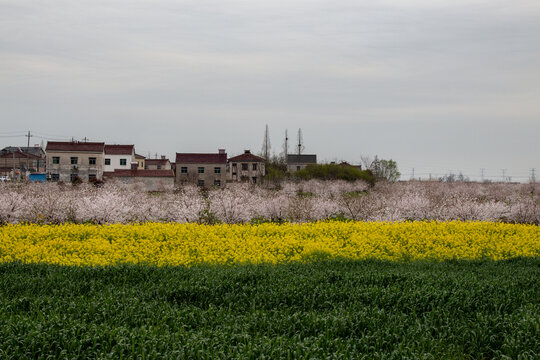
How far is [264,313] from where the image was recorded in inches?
268

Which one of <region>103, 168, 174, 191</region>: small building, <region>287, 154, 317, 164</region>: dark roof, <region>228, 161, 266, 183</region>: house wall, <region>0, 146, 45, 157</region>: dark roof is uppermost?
<region>0, 146, 45, 157</region>: dark roof

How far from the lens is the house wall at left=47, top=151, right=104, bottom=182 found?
213 ft

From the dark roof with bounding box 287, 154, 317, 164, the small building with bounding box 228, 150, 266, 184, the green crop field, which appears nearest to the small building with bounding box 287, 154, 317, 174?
the dark roof with bounding box 287, 154, 317, 164

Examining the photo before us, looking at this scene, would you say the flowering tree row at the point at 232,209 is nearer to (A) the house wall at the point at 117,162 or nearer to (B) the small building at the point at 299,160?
(A) the house wall at the point at 117,162

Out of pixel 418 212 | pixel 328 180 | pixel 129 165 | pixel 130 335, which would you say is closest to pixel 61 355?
pixel 130 335

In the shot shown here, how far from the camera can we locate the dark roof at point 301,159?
87887 mm

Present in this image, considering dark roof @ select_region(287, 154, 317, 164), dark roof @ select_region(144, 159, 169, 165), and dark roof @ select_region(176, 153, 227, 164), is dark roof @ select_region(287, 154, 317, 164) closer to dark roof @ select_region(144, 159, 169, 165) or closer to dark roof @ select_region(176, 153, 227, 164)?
dark roof @ select_region(144, 159, 169, 165)

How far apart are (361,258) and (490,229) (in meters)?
6.80

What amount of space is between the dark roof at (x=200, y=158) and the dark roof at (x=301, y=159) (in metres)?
23.0

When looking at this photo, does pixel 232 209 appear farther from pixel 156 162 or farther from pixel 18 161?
pixel 18 161

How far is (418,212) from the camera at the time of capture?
881 inches

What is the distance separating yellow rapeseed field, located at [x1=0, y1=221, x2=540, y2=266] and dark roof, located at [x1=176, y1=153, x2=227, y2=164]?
50.8 metres

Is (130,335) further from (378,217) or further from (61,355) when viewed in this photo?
(378,217)

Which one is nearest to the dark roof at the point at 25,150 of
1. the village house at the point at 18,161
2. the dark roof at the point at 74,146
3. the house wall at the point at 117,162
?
the village house at the point at 18,161
